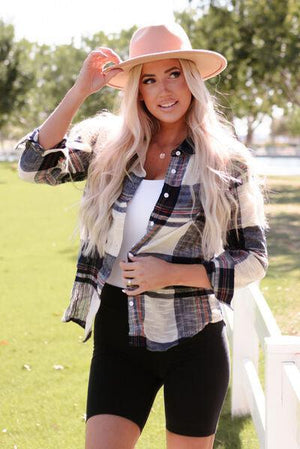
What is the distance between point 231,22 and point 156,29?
24.9 m

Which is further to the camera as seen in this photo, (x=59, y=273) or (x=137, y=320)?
(x=59, y=273)

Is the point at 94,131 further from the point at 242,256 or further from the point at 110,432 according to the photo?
the point at 110,432

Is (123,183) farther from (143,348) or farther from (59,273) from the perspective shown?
(59,273)

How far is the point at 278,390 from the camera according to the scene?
2.89 metres

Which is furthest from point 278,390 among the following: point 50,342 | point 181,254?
point 50,342

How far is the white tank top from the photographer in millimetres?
2988

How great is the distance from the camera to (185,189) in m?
2.95

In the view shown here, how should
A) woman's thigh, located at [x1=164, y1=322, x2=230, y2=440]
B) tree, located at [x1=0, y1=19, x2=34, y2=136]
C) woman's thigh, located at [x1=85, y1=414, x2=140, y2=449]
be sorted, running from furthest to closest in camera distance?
1. tree, located at [x1=0, y1=19, x2=34, y2=136]
2. woman's thigh, located at [x1=164, y1=322, x2=230, y2=440]
3. woman's thigh, located at [x1=85, y1=414, x2=140, y2=449]

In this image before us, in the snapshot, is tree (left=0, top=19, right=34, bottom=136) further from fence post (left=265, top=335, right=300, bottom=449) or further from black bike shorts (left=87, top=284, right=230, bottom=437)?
fence post (left=265, top=335, right=300, bottom=449)

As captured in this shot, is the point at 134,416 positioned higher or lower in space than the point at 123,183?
lower

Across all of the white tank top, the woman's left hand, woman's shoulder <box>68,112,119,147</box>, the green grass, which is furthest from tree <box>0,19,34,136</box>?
the woman's left hand

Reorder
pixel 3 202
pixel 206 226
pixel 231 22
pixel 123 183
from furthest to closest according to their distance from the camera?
1. pixel 231 22
2. pixel 3 202
3. pixel 123 183
4. pixel 206 226

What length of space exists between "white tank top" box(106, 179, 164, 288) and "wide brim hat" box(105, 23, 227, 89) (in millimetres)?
494

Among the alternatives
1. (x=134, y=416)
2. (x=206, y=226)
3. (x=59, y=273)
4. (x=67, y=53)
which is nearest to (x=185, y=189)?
(x=206, y=226)
